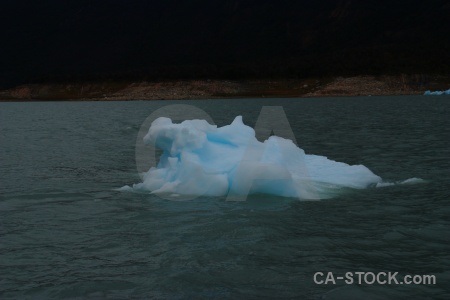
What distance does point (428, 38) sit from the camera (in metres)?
172

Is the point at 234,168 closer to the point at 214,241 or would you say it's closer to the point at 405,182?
the point at 214,241

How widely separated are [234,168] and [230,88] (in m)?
128

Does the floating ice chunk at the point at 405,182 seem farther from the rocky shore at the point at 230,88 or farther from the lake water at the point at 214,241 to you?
the rocky shore at the point at 230,88

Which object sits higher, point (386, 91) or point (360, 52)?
point (360, 52)

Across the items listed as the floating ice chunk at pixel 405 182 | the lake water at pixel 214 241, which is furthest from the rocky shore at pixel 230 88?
the lake water at pixel 214 241

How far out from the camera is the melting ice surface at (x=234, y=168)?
1477 cm

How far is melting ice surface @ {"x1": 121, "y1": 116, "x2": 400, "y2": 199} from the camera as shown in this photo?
1477 centimetres

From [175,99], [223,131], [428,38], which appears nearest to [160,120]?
[223,131]

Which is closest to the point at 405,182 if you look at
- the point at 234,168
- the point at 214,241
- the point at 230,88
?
the point at 234,168

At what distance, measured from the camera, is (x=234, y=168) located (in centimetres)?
1530

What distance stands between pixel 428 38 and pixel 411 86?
177 ft

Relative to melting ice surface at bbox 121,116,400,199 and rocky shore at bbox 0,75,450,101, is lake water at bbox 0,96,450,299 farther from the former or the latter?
rocky shore at bbox 0,75,450,101

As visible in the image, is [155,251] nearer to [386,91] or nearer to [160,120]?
[160,120]

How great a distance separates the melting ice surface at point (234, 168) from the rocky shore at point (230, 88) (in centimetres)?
10975
